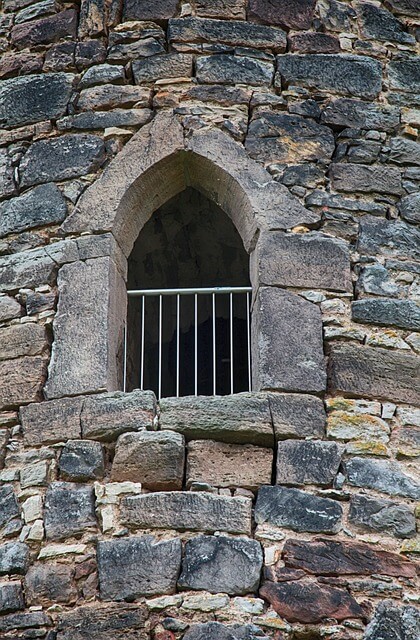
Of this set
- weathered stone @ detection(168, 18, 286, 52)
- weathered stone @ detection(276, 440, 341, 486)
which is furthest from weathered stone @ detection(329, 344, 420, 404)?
weathered stone @ detection(168, 18, 286, 52)

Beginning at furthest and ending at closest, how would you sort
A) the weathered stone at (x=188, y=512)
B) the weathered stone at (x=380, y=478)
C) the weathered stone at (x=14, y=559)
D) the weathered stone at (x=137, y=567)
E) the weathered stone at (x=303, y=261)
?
the weathered stone at (x=303, y=261) → the weathered stone at (x=380, y=478) → the weathered stone at (x=14, y=559) → the weathered stone at (x=188, y=512) → the weathered stone at (x=137, y=567)

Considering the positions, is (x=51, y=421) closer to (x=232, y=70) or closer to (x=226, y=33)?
(x=232, y=70)

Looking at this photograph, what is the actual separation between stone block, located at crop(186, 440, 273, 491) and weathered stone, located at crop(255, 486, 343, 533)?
85 mm

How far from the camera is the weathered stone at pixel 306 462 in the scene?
248 inches

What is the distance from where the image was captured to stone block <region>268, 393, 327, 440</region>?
6391mm

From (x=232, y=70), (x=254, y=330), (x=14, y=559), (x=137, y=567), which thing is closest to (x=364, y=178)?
(x=232, y=70)

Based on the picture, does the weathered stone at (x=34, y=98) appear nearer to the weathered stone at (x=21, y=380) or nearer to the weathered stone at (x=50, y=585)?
the weathered stone at (x=21, y=380)

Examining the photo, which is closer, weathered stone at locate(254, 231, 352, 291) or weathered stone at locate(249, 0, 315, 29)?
weathered stone at locate(254, 231, 352, 291)

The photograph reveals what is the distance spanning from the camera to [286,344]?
6668mm

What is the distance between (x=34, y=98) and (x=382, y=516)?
298 centimetres

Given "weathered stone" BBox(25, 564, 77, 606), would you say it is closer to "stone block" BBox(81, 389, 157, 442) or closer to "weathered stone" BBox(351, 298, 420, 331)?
"stone block" BBox(81, 389, 157, 442)

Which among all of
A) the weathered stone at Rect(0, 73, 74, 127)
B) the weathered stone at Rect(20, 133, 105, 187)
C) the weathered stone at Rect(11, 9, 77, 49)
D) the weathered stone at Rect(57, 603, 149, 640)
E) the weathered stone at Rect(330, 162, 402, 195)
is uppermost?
the weathered stone at Rect(11, 9, 77, 49)

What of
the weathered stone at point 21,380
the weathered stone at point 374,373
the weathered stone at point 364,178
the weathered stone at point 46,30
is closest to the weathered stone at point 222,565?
the weathered stone at point 374,373

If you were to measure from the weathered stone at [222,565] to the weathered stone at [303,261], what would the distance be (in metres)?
1.38
